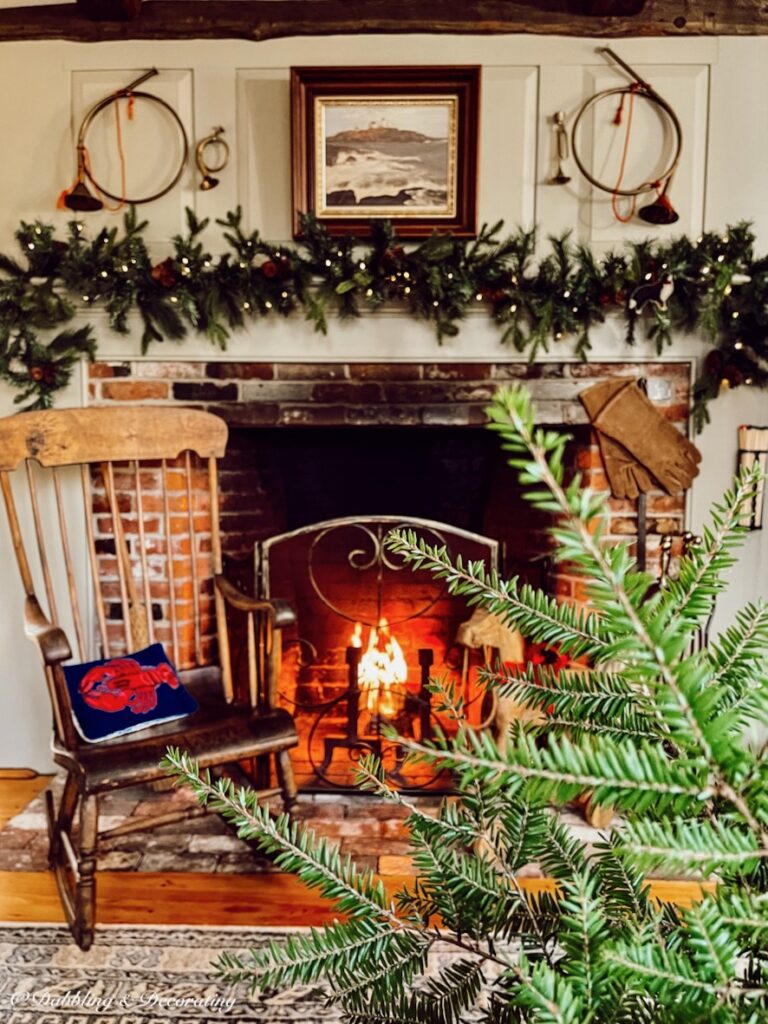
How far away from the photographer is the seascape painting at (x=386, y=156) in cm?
233

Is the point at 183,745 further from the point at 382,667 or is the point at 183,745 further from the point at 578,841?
the point at 578,841

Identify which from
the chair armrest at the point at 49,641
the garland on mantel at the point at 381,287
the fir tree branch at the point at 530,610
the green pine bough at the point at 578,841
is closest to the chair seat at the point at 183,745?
the chair armrest at the point at 49,641

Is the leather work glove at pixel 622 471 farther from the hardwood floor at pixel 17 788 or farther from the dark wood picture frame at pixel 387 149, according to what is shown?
the hardwood floor at pixel 17 788

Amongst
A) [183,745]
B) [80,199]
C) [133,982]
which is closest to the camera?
[133,982]

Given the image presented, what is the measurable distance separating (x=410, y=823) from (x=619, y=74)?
7.98 ft

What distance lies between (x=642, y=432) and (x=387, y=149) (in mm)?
1139

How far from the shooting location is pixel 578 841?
57 cm

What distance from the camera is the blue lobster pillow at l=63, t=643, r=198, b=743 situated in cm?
192

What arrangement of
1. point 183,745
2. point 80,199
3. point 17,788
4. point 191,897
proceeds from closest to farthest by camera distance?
point 183,745 < point 191,897 < point 80,199 < point 17,788

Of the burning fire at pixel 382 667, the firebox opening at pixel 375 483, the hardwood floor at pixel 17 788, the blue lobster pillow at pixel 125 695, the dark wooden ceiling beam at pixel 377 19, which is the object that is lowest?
the hardwood floor at pixel 17 788

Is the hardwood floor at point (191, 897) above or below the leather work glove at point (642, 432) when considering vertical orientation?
below

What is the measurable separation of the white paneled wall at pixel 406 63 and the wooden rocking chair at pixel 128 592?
0.35 meters

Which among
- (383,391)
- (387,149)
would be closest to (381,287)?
(383,391)

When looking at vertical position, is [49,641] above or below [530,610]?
below
